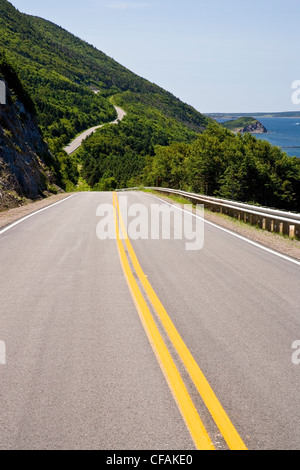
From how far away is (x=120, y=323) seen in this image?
5965 mm

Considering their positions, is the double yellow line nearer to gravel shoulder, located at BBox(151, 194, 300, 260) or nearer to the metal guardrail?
gravel shoulder, located at BBox(151, 194, 300, 260)

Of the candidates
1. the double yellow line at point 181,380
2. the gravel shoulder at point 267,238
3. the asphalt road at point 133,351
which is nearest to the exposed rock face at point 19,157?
the gravel shoulder at point 267,238

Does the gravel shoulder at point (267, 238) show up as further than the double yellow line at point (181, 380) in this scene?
Yes

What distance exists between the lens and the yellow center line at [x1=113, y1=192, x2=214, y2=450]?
3.43 meters

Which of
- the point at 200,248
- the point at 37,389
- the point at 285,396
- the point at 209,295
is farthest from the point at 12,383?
the point at 200,248

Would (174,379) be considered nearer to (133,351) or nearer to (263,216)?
(133,351)

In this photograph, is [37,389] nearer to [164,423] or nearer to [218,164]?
[164,423]

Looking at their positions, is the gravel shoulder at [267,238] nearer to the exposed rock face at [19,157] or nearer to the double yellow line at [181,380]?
the double yellow line at [181,380]

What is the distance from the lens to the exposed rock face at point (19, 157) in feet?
84.7

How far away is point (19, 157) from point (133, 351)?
2855cm

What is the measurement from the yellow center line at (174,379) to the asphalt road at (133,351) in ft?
0.20

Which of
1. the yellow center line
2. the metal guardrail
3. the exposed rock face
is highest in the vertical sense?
the exposed rock face

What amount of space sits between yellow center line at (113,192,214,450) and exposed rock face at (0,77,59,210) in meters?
17.1

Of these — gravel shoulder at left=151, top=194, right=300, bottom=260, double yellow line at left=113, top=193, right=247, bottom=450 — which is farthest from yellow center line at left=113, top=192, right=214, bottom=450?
gravel shoulder at left=151, top=194, right=300, bottom=260
